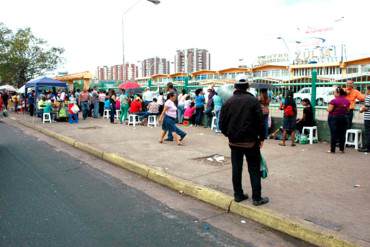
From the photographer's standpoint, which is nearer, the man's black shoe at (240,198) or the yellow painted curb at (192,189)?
the man's black shoe at (240,198)

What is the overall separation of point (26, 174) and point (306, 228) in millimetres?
5537

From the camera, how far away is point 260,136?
4.85 metres

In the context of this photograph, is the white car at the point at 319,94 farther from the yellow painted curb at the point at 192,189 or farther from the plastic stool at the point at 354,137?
the yellow painted curb at the point at 192,189

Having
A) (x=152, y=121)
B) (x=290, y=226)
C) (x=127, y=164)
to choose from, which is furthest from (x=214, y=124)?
(x=290, y=226)

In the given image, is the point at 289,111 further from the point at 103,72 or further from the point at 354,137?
the point at 103,72

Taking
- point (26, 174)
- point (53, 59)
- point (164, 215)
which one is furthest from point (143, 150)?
point (53, 59)

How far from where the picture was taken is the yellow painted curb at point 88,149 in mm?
9075

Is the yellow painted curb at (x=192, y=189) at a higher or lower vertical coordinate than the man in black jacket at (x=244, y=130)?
lower

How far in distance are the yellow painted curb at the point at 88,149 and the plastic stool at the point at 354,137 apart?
6.77 meters

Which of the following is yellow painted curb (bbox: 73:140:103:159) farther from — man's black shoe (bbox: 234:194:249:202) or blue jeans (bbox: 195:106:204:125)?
blue jeans (bbox: 195:106:204:125)

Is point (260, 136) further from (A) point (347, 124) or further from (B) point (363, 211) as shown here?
(A) point (347, 124)

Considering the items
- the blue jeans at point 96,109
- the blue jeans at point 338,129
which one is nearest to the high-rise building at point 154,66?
the blue jeans at point 96,109

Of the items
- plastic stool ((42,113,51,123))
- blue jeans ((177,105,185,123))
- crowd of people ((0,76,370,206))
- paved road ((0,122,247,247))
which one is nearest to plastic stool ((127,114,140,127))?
crowd of people ((0,76,370,206))

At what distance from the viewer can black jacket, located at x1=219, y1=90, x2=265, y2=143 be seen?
4.75 metres
